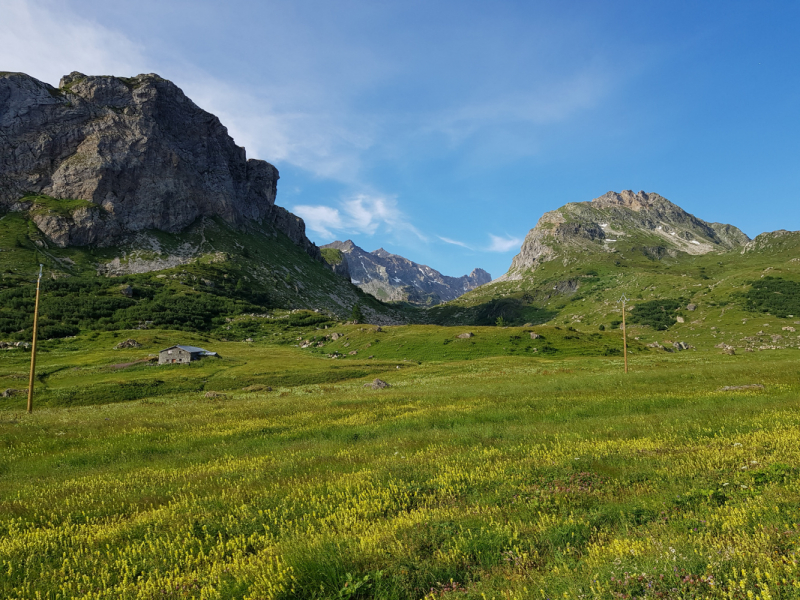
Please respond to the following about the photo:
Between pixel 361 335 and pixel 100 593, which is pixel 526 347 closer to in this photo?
pixel 361 335

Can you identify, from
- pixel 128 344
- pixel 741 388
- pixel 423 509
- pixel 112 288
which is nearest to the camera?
pixel 423 509

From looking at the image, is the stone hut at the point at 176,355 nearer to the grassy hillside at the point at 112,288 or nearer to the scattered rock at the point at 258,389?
the scattered rock at the point at 258,389

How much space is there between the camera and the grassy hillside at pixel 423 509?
5859 millimetres

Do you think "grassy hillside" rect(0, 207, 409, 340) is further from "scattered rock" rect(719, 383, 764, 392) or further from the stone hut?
"scattered rock" rect(719, 383, 764, 392)

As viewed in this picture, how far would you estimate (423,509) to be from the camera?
8.46 metres

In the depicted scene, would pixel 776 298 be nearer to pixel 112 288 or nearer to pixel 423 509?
pixel 423 509

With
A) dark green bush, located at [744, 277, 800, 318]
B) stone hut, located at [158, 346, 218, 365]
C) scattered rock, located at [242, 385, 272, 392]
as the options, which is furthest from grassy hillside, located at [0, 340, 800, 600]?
dark green bush, located at [744, 277, 800, 318]

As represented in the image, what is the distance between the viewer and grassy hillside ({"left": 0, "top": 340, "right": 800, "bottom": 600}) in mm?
5859

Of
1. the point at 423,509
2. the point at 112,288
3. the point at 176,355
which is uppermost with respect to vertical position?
the point at 112,288

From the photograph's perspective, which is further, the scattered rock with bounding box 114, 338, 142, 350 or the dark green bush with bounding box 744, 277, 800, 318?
the dark green bush with bounding box 744, 277, 800, 318

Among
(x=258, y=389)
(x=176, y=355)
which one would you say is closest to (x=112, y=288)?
(x=176, y=355)

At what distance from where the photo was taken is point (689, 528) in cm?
684

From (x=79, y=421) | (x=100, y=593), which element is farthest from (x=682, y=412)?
(x=79, y=421)

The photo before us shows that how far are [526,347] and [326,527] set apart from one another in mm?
86978
